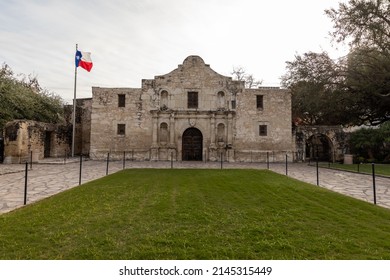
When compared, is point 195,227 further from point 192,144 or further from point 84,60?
point 84,60

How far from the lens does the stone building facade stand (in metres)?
22.5

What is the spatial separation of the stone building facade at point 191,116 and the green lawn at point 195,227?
15.6 m

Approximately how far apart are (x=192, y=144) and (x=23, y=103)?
46.1 ft

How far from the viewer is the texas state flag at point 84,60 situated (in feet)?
72.8

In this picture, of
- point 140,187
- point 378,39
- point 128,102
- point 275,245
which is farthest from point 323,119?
point 275,245

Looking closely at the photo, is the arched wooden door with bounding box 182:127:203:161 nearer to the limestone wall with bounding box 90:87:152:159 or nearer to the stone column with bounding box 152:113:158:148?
the stone column with bounding box 152:113:158:148

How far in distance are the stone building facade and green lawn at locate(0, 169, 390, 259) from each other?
1558 cm

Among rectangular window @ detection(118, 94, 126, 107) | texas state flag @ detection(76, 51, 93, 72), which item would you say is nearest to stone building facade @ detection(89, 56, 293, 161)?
rectangular window @ detection(118, 94, 126, 107)

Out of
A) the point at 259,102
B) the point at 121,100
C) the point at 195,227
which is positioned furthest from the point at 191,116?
the point at 195,227

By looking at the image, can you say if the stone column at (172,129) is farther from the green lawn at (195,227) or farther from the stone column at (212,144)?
the green lawn at (195,227)

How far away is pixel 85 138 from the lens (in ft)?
88.9

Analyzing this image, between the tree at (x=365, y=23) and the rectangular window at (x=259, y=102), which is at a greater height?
the tree at (x=365, y=23)

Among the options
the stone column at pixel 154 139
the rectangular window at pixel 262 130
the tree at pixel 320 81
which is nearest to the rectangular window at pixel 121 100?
the stone column at pixel 154 139

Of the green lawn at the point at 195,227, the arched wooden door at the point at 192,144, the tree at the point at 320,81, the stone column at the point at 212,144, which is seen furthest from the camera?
the arched wooden door at the point at 192,144
